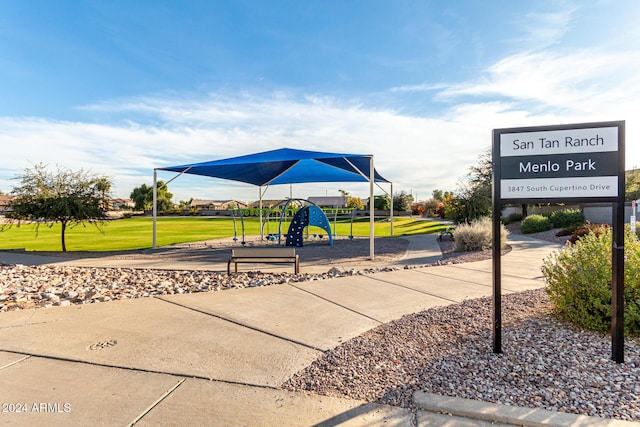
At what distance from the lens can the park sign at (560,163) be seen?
363 cm

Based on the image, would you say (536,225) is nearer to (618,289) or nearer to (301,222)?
(301,222)

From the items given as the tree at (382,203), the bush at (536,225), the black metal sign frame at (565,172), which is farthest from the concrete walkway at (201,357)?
the tree at (382,203)

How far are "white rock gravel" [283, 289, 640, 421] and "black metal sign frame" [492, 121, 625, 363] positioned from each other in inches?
10.9

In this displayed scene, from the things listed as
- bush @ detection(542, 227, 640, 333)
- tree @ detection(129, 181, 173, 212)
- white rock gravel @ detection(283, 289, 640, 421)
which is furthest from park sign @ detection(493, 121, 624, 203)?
tree @ detection(129, 181, 173, 212)

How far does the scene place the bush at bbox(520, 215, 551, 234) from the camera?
22.2 m

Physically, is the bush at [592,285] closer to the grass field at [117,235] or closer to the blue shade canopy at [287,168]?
the blue shade canopy at [287,168]

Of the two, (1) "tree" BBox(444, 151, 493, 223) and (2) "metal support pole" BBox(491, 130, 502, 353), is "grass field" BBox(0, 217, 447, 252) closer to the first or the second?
(1) "tree" BBox(444, 151, 493, 223)

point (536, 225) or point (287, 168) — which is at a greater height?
point (287, 168)

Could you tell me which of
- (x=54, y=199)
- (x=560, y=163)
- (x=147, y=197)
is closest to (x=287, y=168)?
(x=54, y=199)

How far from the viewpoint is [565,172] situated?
3.76 metres

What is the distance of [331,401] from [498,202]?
8.46 ft

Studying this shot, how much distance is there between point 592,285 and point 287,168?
14.8 metres

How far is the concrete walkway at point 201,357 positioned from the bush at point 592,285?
5.21ft

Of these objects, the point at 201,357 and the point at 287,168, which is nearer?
the point at 201,357
